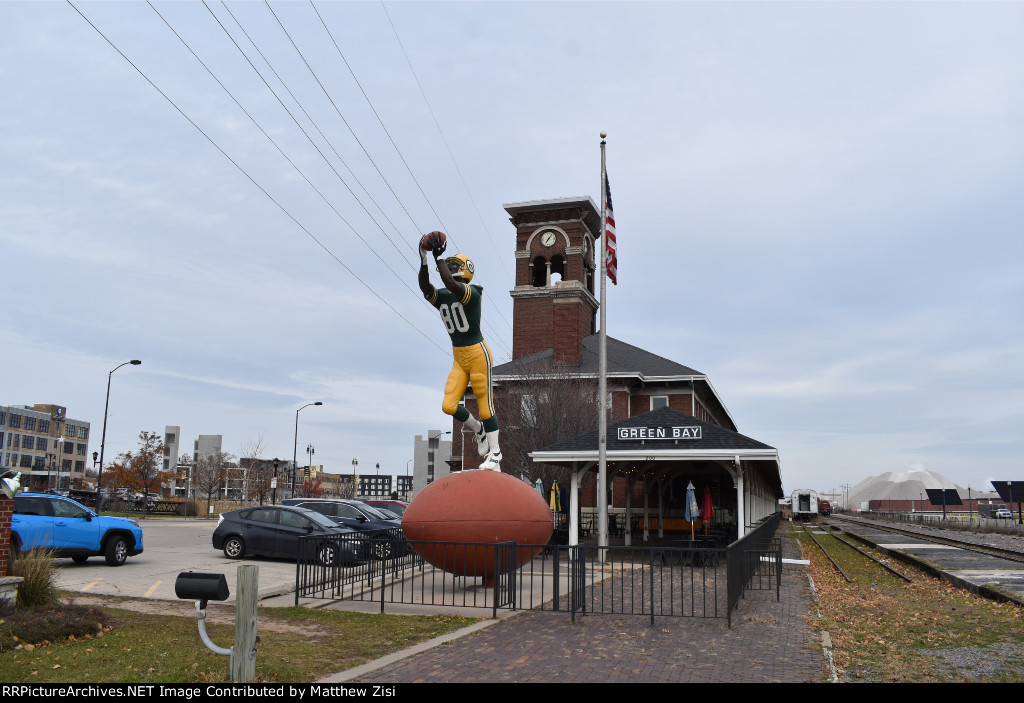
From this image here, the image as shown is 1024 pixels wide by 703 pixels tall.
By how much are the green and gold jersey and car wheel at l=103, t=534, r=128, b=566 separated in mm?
8608

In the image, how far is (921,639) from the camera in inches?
434

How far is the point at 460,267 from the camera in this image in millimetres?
15984

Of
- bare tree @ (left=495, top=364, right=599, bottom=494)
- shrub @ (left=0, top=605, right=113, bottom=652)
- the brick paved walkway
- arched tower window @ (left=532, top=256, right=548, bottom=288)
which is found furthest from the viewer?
arched tower window @ (left=532, top=256, right=548, bottom=288)

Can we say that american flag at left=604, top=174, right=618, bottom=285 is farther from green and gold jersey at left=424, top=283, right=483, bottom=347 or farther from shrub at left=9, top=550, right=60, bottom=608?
shrub at left=9, top=550, right=60, bottom=608

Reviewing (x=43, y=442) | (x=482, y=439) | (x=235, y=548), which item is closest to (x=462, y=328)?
(x=482, y=439)

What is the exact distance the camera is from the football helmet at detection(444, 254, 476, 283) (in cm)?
1593

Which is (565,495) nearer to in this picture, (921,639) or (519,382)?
(519,382)

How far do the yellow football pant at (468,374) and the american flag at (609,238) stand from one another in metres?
7.89

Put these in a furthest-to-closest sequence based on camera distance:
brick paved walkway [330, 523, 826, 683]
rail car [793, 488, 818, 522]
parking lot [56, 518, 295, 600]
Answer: rail car [793, 488, 818, 522]
parking lot [56, 518, 295, 600]
brick paved walkway [330, 523, 826, 683]

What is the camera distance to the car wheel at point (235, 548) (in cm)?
1983

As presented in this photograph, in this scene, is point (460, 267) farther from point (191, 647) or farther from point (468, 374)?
point (191, 647)

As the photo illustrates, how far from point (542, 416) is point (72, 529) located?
2461 cm

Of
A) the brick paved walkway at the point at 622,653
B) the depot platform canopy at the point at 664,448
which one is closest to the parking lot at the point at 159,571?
the brick paved walkway at the point at 622,653

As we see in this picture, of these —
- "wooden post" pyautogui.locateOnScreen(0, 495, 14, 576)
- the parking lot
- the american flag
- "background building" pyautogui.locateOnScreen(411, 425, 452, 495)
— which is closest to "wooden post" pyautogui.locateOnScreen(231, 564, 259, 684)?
"wooden post" pyautogui.locateOnScreen(0, 495, 14, 576)
